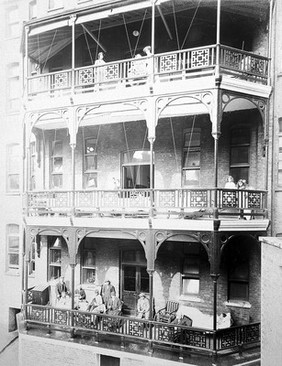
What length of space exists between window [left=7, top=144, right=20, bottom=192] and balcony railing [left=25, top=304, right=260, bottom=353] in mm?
6229

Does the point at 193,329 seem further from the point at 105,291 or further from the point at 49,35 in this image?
the point at 49,35

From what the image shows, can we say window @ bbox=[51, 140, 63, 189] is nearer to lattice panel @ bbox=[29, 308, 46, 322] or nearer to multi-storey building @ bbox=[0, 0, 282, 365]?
multi-storey building @ bbox=[0, 0, 282, 365]

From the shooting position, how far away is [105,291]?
13.7m

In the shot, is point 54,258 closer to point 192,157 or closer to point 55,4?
point 192,157

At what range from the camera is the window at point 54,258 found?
16.4 metres

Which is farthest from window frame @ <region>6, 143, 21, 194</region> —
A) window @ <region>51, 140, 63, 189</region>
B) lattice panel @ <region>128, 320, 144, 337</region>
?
lattice panel @ <region>128, 320, 144, 337</region>

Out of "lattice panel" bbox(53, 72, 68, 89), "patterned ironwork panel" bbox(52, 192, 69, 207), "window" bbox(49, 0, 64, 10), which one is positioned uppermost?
"window" bbox(49, 0, 64, 10)

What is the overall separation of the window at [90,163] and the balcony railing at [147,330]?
17.0ft

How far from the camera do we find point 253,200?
11.7 m

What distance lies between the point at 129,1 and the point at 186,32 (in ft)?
8.80

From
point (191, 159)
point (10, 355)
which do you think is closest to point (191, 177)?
point (191, 159)

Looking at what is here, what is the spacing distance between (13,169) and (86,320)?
330 inches

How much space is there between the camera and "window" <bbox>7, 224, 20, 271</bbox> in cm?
1772

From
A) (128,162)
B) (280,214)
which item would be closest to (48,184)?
(128,162)
